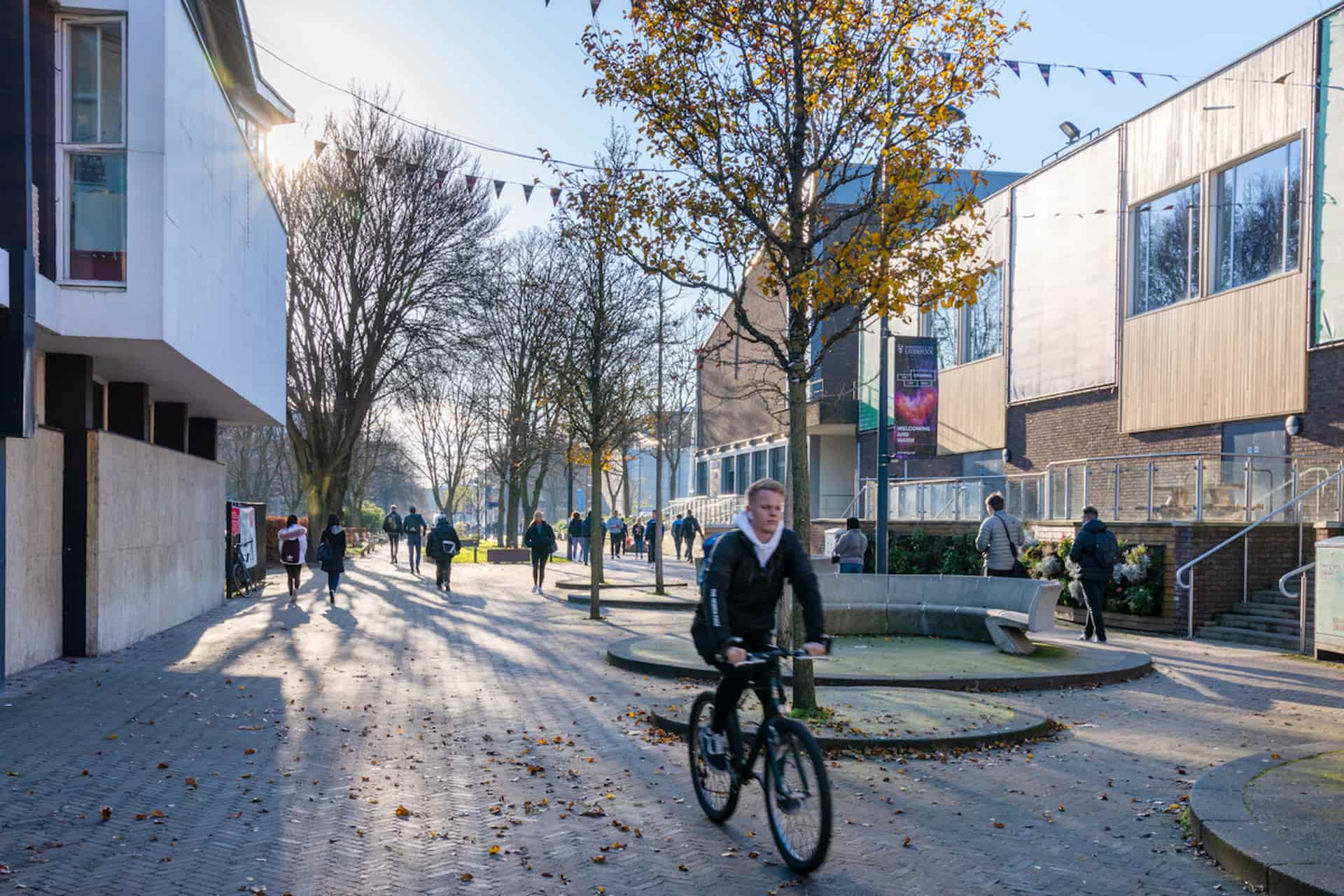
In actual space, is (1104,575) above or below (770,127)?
below

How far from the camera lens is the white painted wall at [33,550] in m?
12.0

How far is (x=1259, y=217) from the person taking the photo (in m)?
22.2

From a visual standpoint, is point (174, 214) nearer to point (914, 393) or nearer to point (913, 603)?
point (913, 603)

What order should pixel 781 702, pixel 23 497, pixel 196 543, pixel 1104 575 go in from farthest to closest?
1. pixel 196 543
2. pixel 1104 575
3. pixel 23 497
4. pixel 781 702

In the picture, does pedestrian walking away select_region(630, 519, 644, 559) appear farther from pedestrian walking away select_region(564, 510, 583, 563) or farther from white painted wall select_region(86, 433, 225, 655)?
white painted wall select_region(86, 433, 225, 655)

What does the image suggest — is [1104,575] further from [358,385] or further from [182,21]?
[358,385]

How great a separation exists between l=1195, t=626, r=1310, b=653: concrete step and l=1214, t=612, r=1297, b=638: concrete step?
0.09 metres

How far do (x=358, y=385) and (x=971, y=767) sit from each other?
29779 millimetres

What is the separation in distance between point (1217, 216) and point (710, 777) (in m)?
21.0

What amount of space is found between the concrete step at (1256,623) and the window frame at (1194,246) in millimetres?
8759

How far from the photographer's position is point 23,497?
12352 millimetres

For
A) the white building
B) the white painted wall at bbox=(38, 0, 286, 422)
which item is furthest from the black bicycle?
the white painted wall at bbox=(38, 0, 286, 422)

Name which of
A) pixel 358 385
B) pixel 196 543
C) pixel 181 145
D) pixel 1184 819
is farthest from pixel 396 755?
pixel 358 385

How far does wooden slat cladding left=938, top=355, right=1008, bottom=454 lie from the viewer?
32.2m
